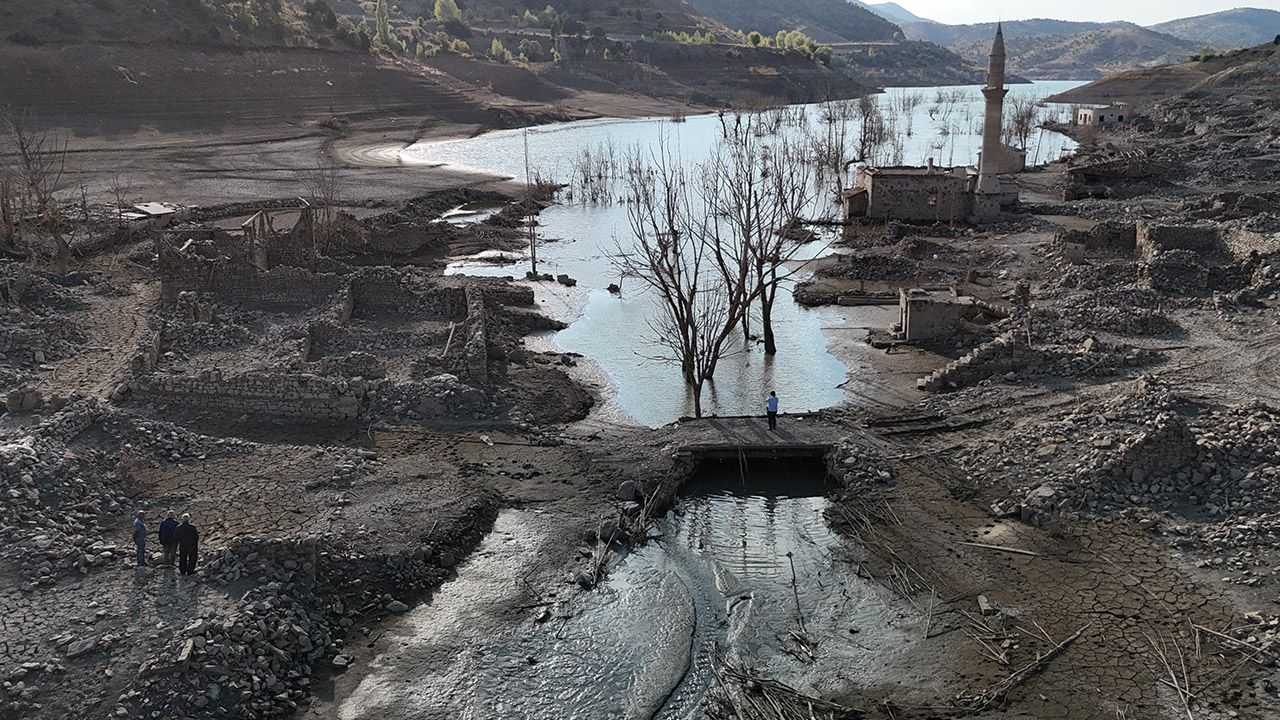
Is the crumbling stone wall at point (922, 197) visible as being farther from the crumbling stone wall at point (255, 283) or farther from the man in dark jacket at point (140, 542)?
the man in dark jacket at point (140, 542)

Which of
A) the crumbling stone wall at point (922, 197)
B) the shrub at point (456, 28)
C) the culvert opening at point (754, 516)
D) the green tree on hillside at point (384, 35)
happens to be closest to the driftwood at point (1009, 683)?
the culvert opening at point (754, 516)

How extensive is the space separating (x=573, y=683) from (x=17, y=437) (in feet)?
33.8

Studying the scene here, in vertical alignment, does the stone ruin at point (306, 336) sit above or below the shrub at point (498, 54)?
below

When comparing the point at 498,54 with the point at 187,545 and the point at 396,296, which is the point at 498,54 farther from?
the point at 187,545

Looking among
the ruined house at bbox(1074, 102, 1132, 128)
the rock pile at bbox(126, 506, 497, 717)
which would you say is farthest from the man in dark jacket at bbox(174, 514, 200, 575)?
the ruined house at bbox(1074, 102, 1132, 128)

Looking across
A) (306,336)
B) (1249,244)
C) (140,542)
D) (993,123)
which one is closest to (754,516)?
(140,542)

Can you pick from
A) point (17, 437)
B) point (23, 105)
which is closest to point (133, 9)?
point (23, 105)

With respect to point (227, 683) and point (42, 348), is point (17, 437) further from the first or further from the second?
point (227, 683)

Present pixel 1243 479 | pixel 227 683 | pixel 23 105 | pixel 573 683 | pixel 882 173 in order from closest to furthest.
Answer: pixel 227 683 → pixel 573 683 → pixel 1243 479 → pixel 882 173 → pixel 23 105

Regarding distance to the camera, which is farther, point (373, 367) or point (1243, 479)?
point (373, 367)

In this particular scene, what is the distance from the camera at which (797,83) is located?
5448 inches

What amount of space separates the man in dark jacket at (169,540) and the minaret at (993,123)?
126 ft

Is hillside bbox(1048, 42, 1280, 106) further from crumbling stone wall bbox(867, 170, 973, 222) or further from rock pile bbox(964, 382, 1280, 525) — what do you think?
rock pile bbox(964, 382, 1280, 525)

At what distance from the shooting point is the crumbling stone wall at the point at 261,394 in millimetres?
19703
